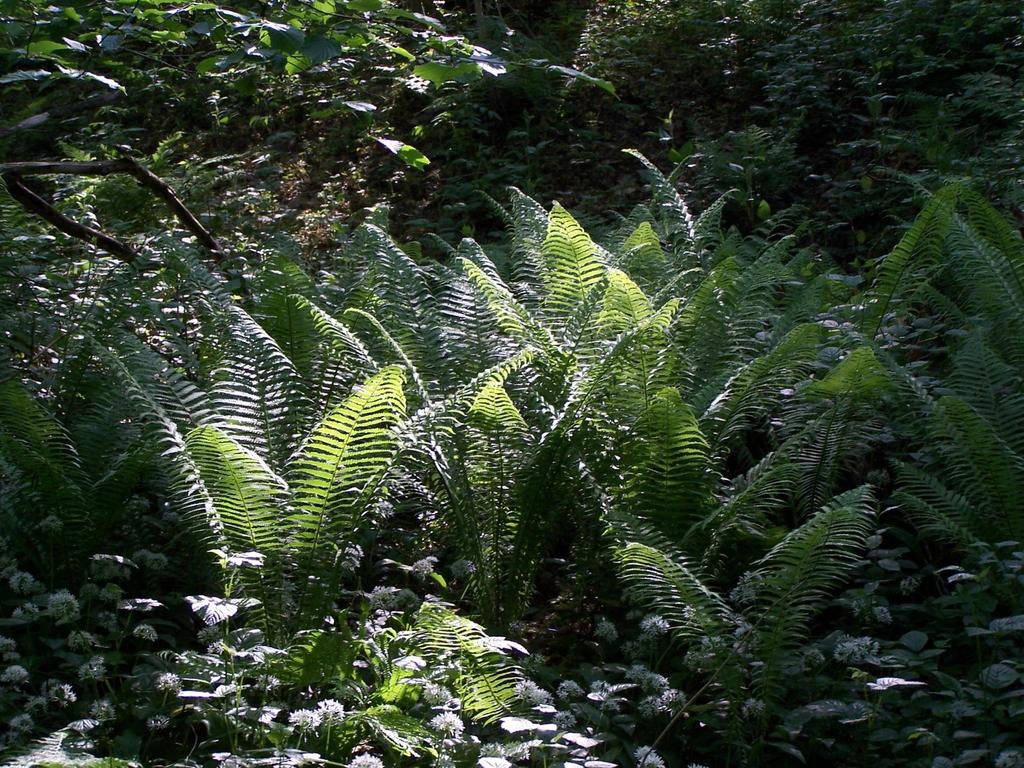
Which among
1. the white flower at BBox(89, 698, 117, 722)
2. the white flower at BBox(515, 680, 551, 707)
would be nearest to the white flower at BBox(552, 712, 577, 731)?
the white flower at BBox(515, 680, 551, 707)

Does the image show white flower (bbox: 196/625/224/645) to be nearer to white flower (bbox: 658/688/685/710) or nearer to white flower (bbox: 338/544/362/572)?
white flower (bbox: 338/544/362/572)

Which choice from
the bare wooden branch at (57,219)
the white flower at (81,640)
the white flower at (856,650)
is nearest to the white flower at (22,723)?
the white flower at (81,640)

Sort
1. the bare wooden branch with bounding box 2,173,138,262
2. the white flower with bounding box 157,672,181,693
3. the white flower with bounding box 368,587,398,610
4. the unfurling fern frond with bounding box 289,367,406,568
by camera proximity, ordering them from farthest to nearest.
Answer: the bare wooden branch with bounding box 2,173,138,262, the white flower with bounding box 368,587,398,610, the unfurling fern frond with bounding box 289,367,406,568, the white flower with bounding box 157,672,181,693

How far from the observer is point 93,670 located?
2092 millimetres

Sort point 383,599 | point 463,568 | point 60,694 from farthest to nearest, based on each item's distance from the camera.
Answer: point 463,568 → point 383,599 → point 60,694

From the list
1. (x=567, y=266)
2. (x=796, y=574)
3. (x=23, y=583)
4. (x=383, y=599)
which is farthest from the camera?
(x=567, y=266)

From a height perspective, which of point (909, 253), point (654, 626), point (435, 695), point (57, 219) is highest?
point (909, 253)

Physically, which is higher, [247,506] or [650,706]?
[247,506]

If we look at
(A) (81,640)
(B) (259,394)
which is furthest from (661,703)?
(B) (259,394)

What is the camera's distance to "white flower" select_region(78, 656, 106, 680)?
2092 mm

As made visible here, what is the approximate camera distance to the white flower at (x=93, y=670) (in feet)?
6.86

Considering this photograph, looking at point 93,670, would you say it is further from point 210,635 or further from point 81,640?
point 210,635

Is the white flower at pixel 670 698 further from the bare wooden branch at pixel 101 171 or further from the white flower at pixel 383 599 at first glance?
the bare wooden branch at pixel 101 171

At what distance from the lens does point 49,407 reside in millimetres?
3180
